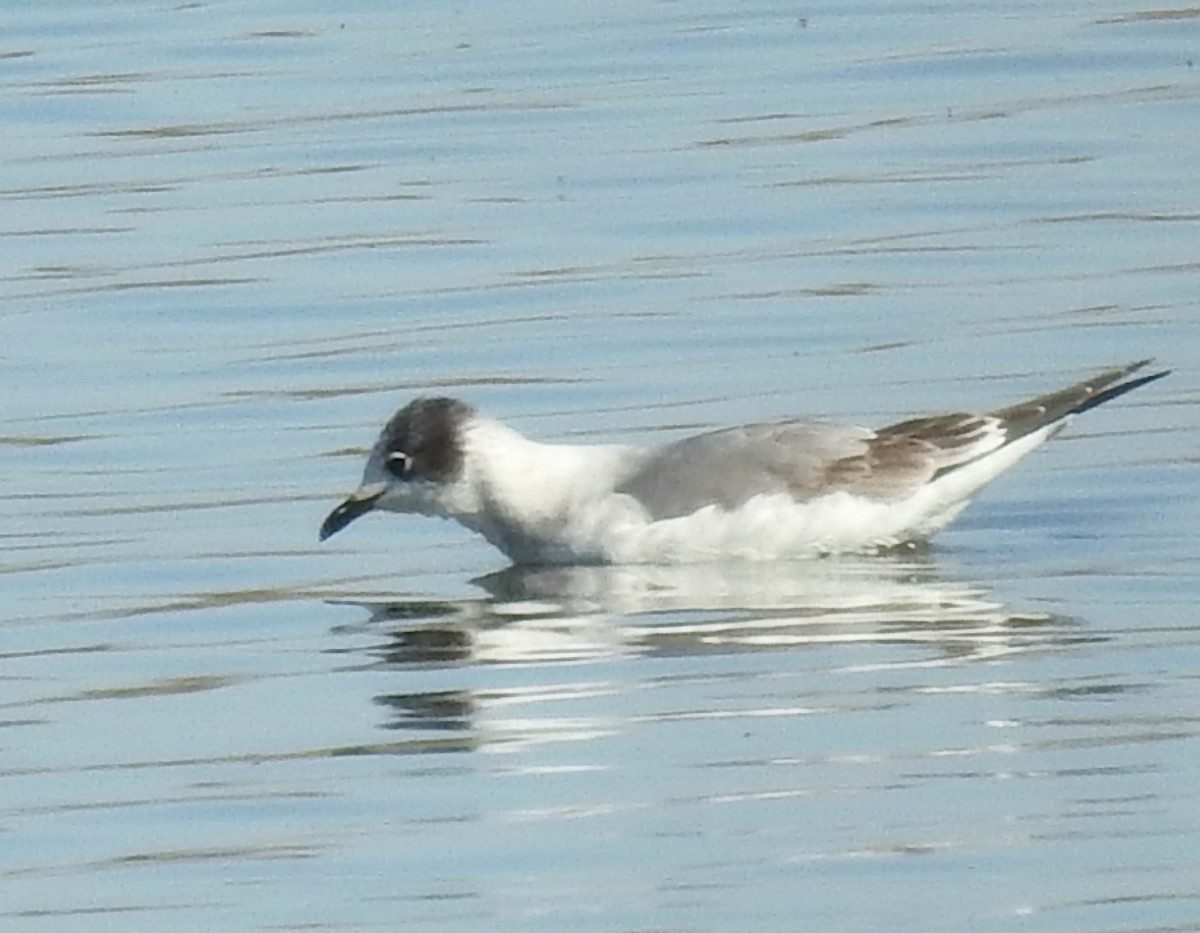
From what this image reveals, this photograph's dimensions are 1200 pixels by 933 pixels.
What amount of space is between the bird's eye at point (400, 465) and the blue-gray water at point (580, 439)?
11.1 inches

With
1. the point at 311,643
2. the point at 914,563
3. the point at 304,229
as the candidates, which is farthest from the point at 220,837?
the point at 304,229

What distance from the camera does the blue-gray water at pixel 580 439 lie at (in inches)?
377

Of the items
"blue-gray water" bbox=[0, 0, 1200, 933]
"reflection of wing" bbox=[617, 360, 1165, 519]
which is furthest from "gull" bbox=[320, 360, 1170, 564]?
"blue-gray water" bbox=[0, 0, 1200, 933]

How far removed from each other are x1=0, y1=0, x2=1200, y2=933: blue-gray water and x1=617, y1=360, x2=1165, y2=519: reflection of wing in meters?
0.26

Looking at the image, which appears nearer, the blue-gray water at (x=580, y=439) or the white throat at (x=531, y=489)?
the blue-gray water at (x=580, y=439)

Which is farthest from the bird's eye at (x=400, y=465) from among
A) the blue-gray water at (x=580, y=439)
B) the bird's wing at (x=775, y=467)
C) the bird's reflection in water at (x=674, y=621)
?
the bird's wing at (x=775, y=467)

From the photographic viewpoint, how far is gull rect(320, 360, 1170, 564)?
13773 mm

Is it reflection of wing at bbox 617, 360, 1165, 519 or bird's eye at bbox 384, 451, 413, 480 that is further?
bird's eye at bbox 384, 451, 413, 480

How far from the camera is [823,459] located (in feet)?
45.5

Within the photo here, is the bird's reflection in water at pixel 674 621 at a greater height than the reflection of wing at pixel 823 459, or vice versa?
the reflection of wing at pixel 823 459

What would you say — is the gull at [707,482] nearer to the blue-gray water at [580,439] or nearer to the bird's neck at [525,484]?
the bird's neck at [525,484]

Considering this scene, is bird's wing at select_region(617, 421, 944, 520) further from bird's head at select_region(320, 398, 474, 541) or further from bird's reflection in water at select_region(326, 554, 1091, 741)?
bird's head at select_region(320, 398, 474, 541)

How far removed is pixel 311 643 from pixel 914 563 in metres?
2.21

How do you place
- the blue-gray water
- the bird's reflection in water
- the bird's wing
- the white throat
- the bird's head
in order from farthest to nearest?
the bird's head < the white throat < the bird's wing < the bird's reflection in water < the blue-gray water
